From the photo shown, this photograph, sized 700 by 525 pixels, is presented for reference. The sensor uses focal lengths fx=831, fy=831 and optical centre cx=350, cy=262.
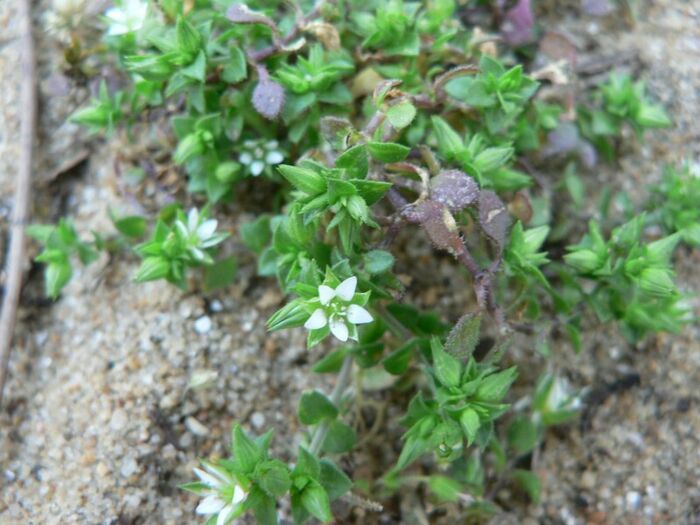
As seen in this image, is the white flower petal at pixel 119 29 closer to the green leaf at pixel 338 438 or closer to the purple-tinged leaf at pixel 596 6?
the green leaf at pixel 338 438

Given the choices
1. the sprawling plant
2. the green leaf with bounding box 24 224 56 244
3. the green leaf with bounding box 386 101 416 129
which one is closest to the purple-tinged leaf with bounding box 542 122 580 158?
the sprawling plant

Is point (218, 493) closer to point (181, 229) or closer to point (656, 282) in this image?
point (181, 229)

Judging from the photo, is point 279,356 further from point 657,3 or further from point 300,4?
point 657,3

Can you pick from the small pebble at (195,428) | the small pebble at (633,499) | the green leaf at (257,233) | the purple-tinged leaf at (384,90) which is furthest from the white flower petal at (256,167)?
the small pebble at (633,499)

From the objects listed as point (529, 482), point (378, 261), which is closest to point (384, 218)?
point (378, 261)

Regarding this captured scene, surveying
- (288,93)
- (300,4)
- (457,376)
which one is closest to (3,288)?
(288,93)

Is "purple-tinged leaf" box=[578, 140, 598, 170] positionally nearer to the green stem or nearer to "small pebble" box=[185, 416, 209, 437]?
the green stem
